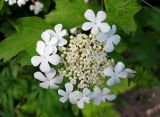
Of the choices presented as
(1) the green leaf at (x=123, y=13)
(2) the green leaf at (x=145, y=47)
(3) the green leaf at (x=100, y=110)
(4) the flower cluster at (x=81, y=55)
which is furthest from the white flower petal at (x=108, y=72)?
(3) the green leaf at (x=100, y=110)

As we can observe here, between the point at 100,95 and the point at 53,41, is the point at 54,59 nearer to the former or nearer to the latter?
the point at 53,41

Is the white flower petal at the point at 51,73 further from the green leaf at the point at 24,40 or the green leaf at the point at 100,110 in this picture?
the green leaf at the point at 100,110

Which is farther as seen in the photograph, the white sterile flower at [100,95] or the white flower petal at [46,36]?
the white sterile flower at [100,95]

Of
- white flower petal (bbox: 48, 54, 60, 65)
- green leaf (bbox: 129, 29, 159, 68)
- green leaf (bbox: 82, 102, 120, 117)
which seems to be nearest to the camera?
white flower petal (bbox: 48, 54, 60, 65)

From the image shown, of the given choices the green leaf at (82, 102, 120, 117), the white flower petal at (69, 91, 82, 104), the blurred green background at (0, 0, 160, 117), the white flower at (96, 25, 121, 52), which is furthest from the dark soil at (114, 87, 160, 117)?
the white flower at (96, 25, 121, 52)

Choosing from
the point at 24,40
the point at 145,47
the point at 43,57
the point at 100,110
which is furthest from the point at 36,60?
the point at 100,110

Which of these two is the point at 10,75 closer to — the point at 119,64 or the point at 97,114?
the point at 97,114

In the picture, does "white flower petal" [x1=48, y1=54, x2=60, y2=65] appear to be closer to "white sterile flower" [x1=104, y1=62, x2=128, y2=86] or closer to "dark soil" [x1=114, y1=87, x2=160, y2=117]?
"white sterile flower" [x1=104, y1=62, x2=128, y2=86]
